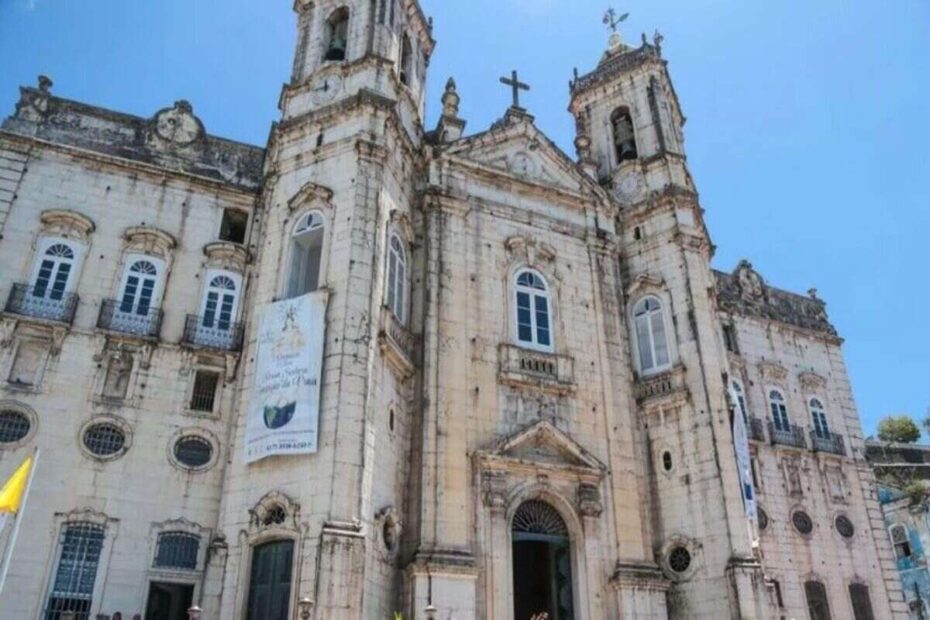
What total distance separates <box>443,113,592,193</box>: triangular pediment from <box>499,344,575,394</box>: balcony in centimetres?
631

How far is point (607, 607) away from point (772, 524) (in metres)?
9.99

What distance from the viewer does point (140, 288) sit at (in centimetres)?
2220

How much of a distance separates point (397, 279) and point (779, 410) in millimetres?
17173

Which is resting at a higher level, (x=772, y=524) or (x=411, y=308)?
(x=411, y=308)

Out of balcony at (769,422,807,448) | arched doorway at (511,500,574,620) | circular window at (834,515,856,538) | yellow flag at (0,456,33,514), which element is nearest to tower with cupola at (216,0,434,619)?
arched doorway at (511,500,574,620)

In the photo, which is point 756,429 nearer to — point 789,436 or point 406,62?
point 789,436

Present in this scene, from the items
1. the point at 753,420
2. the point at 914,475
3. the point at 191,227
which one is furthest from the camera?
the point at 914,475

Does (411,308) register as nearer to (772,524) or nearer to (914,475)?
(772,524)

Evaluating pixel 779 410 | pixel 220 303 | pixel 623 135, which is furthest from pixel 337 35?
pixel 779 410

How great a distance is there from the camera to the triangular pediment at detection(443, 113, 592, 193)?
26.1 meters

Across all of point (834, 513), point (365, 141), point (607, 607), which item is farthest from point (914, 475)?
point (365, 141)

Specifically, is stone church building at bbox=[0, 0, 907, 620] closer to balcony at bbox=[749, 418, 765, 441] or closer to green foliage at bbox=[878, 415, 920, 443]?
balcony at bbox=[749, 418, 765, 441]

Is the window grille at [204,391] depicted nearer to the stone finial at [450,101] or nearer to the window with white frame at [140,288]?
the window with white frame at [140,288]

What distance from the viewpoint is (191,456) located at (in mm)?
20656
